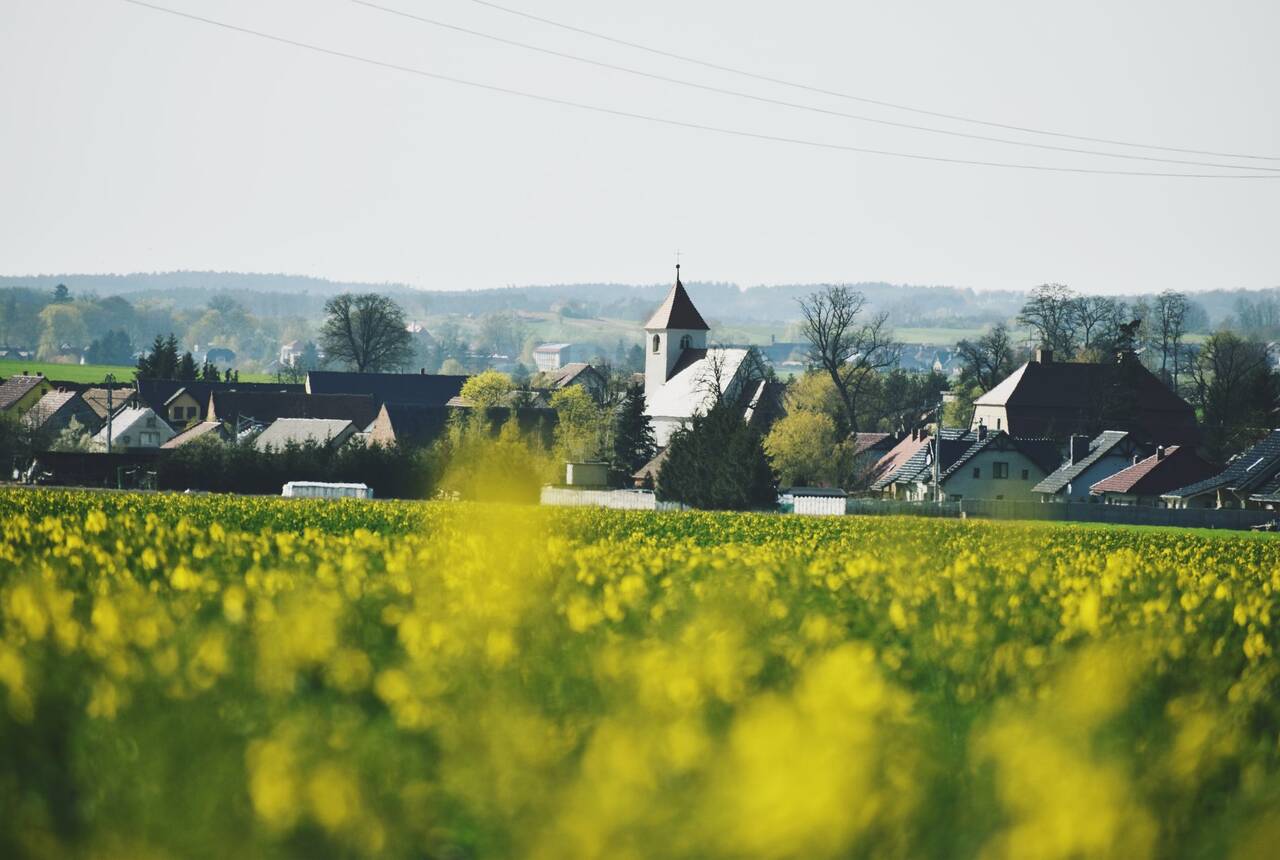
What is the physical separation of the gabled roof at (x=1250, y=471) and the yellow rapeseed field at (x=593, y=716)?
6444 cm

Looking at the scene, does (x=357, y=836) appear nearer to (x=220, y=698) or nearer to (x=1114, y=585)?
(x=220, y=698)

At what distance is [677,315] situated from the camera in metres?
140

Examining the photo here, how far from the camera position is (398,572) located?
14.3 meters

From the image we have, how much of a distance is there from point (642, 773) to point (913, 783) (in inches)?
56.3

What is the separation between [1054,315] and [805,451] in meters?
45.0

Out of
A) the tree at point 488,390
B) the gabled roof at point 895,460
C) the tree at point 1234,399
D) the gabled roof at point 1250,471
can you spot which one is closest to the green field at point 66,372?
the tree at point 488,390

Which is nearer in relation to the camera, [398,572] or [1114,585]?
[398,572]

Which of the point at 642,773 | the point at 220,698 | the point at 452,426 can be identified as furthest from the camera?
the point at 452,426

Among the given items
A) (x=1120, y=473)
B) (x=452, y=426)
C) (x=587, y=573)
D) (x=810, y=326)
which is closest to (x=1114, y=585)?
(x=587, y=573)

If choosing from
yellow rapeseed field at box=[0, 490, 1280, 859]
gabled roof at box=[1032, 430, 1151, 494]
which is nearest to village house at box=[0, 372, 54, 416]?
gabled roof at box=[1032, 430, 1151, 494]

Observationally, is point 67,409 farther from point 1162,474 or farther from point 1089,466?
Answer: point 1162,474

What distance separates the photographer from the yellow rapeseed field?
5.53m

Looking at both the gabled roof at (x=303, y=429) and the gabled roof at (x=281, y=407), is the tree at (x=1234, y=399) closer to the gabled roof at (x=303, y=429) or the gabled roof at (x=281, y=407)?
the gabled roof at (x=303, y=429)

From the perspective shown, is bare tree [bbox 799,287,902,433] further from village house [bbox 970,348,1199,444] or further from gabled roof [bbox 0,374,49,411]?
gabled roof [bbox 0,374,49,411]
